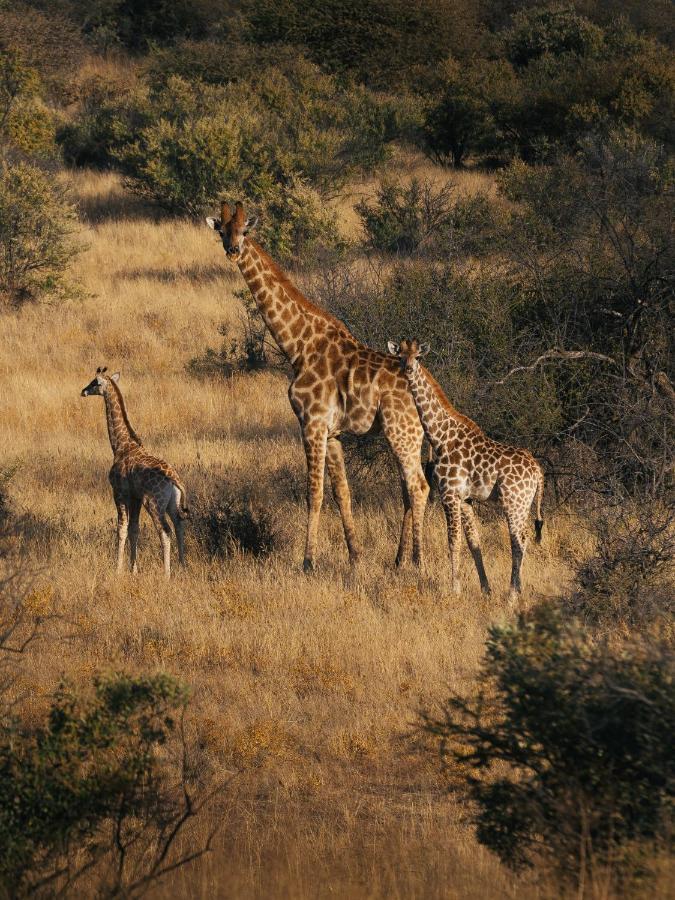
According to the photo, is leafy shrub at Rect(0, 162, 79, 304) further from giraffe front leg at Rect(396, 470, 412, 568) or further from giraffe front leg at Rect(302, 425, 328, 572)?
giraffe front leg at Rect(396, 470, 412, 568)

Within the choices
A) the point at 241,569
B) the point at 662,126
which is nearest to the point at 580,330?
the point at 241,569

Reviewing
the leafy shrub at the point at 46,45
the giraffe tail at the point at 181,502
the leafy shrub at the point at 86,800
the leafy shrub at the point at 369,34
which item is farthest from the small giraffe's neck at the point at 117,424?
the leafy shrub at the point at 369,34

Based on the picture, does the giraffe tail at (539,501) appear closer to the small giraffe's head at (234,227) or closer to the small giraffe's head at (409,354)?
the small giraffe's head at (409,354)

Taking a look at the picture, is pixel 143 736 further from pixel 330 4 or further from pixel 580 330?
pixel 330 4

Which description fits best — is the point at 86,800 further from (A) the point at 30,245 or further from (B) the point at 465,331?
(A) the point at 30,245

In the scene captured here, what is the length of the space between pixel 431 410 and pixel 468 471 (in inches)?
23.3

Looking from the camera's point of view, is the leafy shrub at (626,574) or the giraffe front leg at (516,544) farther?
Answer: the giraffe front leg at (516,544)

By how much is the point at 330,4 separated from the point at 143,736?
124ft

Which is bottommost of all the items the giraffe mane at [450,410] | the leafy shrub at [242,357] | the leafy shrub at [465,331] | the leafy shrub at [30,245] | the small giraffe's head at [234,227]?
the leafy shrub at [242,357]

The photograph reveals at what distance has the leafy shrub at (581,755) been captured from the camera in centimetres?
464

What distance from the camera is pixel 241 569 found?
9945mm

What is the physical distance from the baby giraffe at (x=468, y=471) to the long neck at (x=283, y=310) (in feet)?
4.55

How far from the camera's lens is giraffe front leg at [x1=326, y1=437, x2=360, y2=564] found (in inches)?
402

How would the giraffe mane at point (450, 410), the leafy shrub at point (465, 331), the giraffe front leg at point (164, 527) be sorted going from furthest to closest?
the leafy shrub at point (465, 331)
the giraffe front leg at point (164, 527)
the giraffe mane at point (450, 410)
